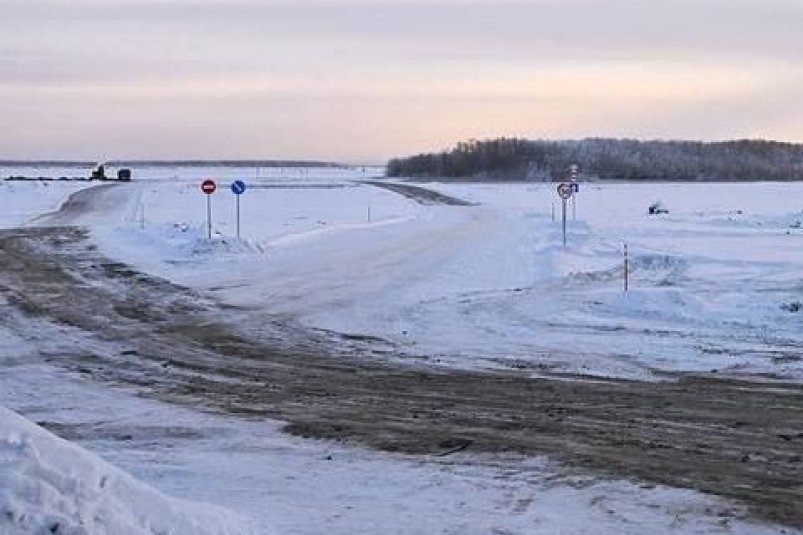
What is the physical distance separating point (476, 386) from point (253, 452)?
11.2 ft

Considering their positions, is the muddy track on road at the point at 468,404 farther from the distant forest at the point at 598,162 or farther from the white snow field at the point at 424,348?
the distant forest at the point at 598,162

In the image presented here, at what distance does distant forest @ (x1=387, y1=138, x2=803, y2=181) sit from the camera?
164 meters

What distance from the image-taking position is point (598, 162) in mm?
173250

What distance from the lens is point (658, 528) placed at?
7.04 meters

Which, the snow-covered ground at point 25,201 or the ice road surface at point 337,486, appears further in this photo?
the snow-covered ground at point 25,201

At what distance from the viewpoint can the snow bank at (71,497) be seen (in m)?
5.32

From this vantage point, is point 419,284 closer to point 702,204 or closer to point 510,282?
point 510,282

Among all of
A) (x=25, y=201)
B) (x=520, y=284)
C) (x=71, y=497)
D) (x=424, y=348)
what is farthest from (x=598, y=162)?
(x=71, y=497)

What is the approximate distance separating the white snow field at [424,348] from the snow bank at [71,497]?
0.02 metres

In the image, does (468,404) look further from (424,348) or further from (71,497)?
(71,497)

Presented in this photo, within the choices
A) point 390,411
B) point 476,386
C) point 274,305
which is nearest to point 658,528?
point 390,411

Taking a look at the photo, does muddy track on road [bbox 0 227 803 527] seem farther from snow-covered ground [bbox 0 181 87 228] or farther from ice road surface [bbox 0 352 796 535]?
snow-covered ground [bbox 0 181 87 228]

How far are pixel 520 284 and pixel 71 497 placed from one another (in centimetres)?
1709

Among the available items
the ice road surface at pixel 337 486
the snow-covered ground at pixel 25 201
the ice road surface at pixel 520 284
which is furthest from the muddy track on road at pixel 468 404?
the snow-covered ground at pixel 25 201
